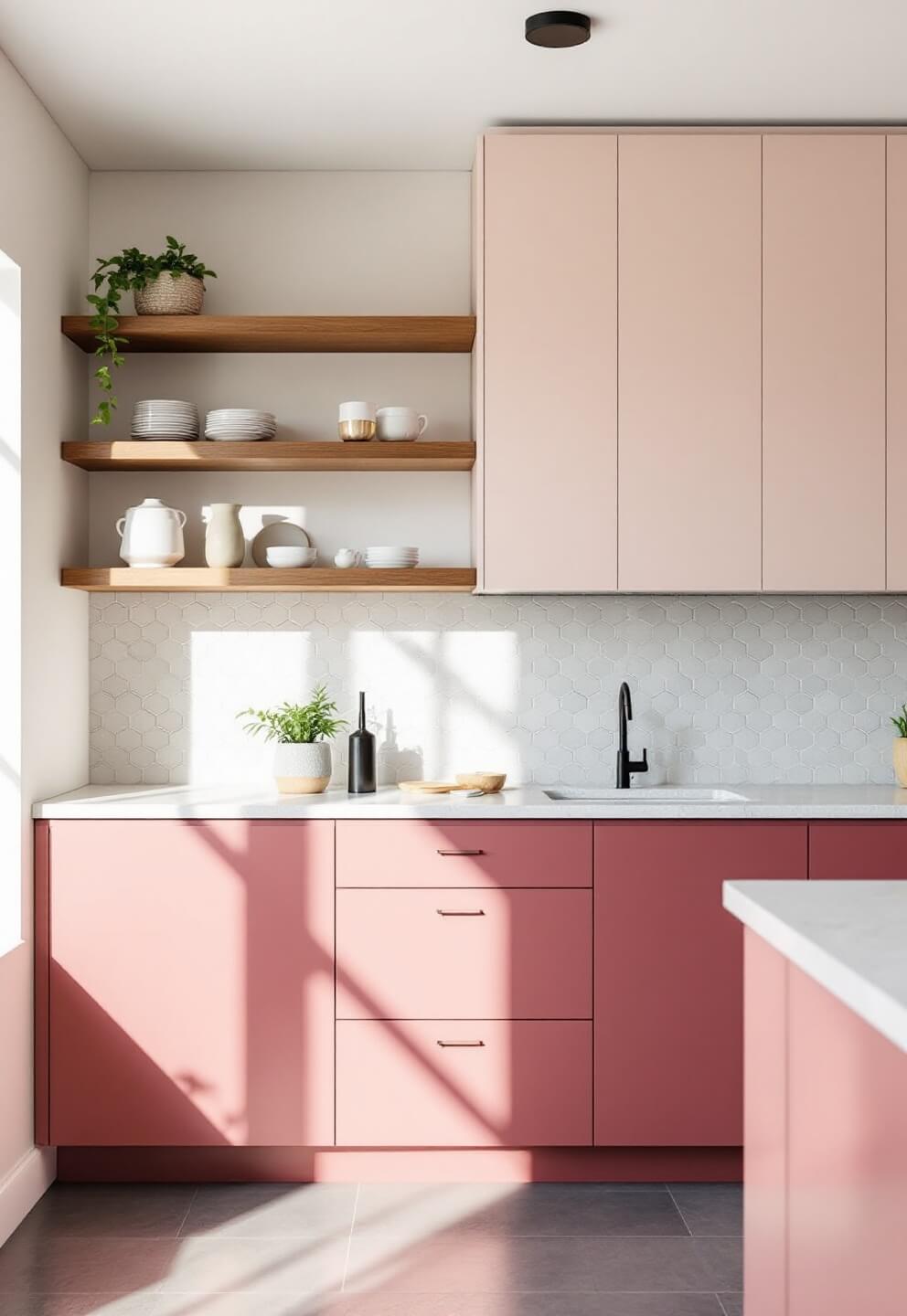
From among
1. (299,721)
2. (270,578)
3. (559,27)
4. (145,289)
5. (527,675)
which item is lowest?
(299,721)

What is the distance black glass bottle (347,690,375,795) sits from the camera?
11.3 feet

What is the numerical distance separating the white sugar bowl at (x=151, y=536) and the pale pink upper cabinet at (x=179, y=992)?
76 cm

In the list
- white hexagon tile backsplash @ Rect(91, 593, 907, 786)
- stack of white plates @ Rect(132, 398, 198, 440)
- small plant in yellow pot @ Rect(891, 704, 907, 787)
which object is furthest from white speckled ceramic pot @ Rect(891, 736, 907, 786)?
stack of white plates @ Rect(132, 398, 198, 440)

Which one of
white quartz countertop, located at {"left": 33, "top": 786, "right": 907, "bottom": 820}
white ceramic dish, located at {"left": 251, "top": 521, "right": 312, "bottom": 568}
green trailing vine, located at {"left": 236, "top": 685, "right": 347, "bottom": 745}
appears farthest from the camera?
white ceramic dish, located at {"left": 251, "top": 521, "right": 312, "bottom": 568}

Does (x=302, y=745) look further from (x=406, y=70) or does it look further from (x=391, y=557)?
(x=406, y=70)

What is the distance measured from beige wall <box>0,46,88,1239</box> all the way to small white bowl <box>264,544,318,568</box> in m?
0.56

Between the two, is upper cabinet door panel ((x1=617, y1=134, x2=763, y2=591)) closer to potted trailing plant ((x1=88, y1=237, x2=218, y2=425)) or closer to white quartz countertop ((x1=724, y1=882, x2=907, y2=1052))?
potted trailing plant ((x1=88, y1=237, x2=218, y2=425))

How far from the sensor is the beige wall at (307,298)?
3.75 metres

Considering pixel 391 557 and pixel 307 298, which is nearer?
pixel 391 557

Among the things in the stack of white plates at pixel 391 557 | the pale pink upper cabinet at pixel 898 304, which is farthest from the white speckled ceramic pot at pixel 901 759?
the stack of white plates at pixel 391 557

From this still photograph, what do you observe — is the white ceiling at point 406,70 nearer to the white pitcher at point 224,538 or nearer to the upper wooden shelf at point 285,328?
the upper wooden shelf at point 285,328

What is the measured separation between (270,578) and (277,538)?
0.91ft

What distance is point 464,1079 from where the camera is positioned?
3158 mm

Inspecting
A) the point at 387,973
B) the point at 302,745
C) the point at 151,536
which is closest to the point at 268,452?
the point at 151,536
